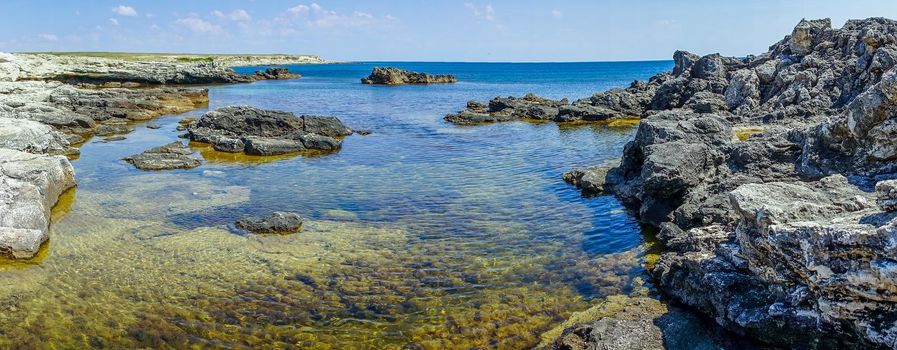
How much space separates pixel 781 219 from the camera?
32.1 ft

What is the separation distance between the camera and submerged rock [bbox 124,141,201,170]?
95.5 ft

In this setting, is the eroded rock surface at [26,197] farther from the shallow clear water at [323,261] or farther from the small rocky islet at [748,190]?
the shallow clear water at [323,261]

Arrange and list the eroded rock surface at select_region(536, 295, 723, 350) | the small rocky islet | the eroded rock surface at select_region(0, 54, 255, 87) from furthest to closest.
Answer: the eroded rock surface at select_region(0, 54, 255, 87), the eroded rock surface at select_region(536, 295, 723, 350), the small rocky islet

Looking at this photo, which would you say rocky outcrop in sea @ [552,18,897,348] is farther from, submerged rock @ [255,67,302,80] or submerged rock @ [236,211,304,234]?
submerged rock @ [255,67,302,80]

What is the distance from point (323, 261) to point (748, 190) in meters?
11.1

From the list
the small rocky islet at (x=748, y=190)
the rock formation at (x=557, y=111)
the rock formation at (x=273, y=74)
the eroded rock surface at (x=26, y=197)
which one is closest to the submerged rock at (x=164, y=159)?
the small rocky islet at (x=748, y=190)

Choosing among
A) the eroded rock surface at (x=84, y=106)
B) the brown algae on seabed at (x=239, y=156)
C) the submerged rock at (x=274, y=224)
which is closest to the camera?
the submerged rock at (x=274, y=224)

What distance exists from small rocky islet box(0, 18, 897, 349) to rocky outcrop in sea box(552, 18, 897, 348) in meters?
0.03

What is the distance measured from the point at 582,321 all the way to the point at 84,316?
11290 mm

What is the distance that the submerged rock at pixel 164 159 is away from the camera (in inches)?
1145

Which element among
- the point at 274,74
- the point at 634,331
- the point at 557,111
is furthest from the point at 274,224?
the point at 274,74

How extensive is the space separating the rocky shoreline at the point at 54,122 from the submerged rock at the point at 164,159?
5 centimetres

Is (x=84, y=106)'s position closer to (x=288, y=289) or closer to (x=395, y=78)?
(x=288, y=289)

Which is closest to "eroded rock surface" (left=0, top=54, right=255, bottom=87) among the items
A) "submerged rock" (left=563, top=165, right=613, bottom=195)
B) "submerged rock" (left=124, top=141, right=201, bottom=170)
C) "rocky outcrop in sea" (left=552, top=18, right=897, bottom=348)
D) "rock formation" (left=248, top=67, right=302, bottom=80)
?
"rock formation" (left=248, top=67, right=302, bottom=80)
